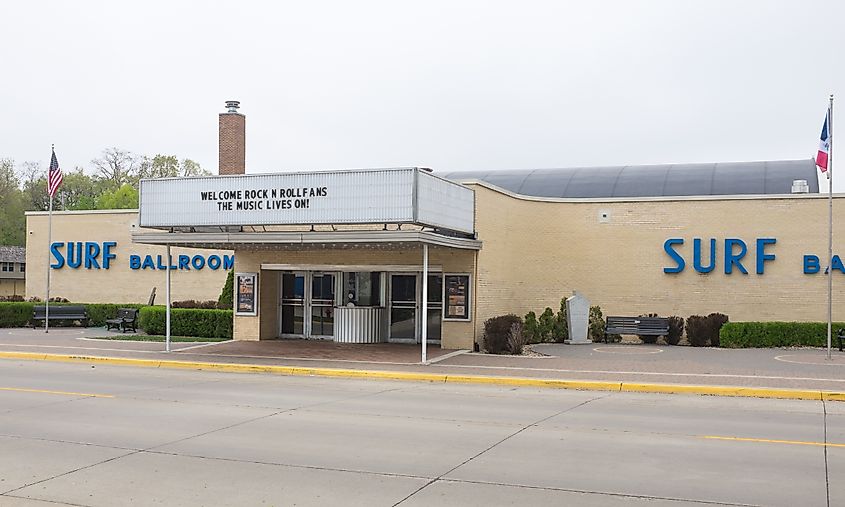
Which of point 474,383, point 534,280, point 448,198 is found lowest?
point 474,383

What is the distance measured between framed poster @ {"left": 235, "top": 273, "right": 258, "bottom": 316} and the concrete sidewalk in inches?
52.2

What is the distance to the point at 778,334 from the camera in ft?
80.8

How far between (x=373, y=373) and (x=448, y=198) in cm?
498

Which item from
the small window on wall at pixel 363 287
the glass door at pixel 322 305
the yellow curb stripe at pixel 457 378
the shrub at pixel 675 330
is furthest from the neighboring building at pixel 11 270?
the shrub at pixel 675 330

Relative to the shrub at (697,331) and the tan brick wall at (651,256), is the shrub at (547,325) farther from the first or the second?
the shrub at (697,331)

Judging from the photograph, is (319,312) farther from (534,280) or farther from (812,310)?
(812,310)

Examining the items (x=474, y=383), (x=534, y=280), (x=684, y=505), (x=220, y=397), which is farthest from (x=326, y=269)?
(x=684, y=505)

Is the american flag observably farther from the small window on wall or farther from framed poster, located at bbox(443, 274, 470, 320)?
framed poster, located at bbox(443, 274, 470, 320)

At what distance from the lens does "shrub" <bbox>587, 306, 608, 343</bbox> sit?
27.2 meters

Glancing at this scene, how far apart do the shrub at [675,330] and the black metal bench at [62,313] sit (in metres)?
21.6

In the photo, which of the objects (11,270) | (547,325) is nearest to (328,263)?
(547,325)

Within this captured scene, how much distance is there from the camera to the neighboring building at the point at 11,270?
68062 mm

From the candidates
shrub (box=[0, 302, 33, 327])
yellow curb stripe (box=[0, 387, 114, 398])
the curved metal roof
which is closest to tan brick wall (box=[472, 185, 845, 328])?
the curved metal roof

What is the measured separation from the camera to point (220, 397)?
14.9m
